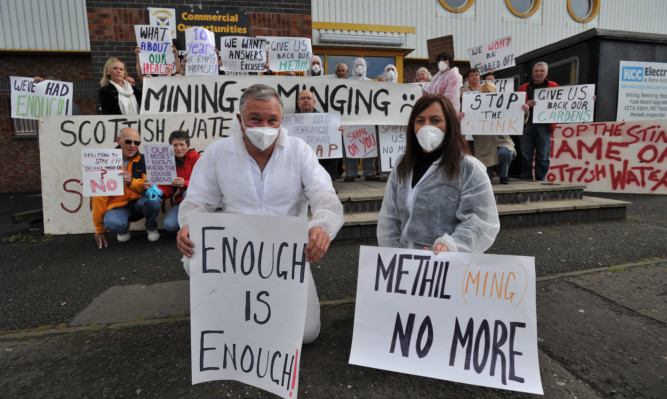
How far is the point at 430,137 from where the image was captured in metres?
2.13

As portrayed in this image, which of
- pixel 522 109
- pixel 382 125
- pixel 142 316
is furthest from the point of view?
pixel 382 125

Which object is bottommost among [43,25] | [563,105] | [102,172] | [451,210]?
[451,210]

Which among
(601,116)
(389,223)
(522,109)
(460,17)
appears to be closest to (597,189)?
(601,116)

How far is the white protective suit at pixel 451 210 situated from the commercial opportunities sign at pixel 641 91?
25.5 ft

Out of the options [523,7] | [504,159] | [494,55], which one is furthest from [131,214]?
[523,7]

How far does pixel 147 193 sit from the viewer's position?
14.3 feet

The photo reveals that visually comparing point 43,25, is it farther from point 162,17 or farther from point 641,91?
point 641,91

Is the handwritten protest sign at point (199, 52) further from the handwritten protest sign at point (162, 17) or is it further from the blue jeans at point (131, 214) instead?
the blue jeans at point (131, 214)

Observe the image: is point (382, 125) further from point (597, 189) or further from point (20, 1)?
point (20, 1)

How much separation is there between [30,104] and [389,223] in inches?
214

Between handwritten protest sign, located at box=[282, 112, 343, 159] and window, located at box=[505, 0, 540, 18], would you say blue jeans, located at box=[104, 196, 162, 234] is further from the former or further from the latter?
window, located at box=[505, 0, 540, 18]

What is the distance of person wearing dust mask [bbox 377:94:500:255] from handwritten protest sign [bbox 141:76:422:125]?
3152mm

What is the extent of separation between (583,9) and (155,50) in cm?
1617

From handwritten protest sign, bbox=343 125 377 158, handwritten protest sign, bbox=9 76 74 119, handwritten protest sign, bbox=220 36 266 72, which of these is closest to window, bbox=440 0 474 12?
handwritten protest sign, bbox=343 125 377 158
